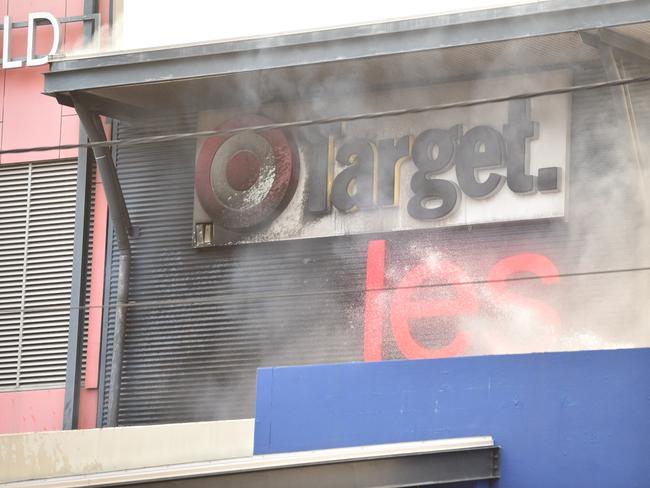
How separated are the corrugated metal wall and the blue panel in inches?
108

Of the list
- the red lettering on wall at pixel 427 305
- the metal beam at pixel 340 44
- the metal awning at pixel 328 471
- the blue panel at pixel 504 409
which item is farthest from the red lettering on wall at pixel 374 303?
the metal awning at pixel 328 471

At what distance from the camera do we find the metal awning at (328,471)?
995 cm

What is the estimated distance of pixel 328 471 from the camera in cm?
1005

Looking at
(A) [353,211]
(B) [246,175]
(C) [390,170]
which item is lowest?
(A) [353,211]

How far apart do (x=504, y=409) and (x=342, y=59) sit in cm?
428

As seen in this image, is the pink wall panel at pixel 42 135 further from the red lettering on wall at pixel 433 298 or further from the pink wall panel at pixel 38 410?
the red lettering on wall at pixel 433 298

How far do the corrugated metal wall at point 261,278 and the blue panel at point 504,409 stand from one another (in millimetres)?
2751

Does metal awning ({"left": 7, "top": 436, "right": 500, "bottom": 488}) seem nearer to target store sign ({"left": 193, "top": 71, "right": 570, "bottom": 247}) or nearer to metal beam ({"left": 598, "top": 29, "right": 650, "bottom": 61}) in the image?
target store sign ({"left": 193, "top": 71, "right": 570, "bottom": 247})

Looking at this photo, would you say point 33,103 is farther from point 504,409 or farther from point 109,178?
point 504,409

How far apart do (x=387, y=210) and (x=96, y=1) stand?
440 centimetres

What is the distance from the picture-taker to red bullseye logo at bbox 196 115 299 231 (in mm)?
14898

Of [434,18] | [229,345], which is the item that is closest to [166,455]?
[229,345]

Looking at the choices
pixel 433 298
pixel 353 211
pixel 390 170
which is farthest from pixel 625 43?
pixel 353 211

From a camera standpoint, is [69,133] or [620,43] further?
[69,133]
